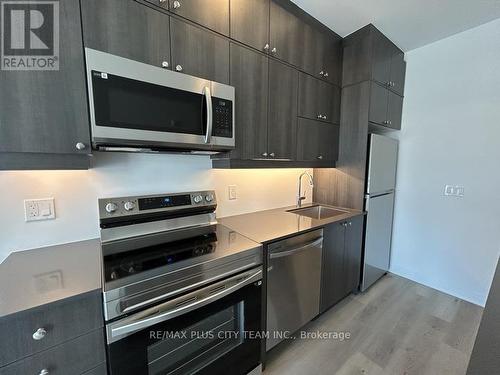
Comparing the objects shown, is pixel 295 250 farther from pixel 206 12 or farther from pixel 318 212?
pixel 206 12

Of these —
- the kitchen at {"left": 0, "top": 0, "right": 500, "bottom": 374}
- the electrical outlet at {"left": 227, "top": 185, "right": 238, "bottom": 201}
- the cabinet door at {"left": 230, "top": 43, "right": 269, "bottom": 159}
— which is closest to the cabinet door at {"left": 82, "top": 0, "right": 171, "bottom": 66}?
the kitchen at {"left": 0, "top": 0, "right": 500, "bottom": 374}

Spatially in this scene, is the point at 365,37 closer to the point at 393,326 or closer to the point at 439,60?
the point at 439,60

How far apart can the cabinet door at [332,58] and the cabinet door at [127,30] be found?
5.21ft

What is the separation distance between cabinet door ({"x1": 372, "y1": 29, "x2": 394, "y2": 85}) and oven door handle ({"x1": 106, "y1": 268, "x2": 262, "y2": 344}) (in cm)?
232

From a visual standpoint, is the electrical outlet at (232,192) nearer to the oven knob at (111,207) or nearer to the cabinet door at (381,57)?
the oven knob at (111,207)

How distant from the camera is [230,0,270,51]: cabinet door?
4.91 ft

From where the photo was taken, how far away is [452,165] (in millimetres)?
2287

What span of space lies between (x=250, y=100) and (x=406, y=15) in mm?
1673

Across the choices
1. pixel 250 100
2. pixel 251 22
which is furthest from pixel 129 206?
pixel 251 22

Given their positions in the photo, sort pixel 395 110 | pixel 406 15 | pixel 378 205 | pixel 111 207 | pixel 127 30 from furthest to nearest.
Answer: pixel 395 110 < pixel 378 205 < pixel 406 15 < pixel 111 207 < pixel 127 30

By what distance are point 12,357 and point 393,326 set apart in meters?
2.48

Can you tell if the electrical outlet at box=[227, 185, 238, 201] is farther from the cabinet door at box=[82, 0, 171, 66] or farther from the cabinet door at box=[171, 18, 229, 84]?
the cabinet door at box=[82, 0, 171, 66]

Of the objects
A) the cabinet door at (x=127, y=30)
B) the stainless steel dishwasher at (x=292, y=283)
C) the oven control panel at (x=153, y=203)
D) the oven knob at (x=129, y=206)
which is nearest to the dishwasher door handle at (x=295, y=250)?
the stainless steel dishwasher at (x=292, y=283)

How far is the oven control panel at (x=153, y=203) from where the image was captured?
1292 millimetres
